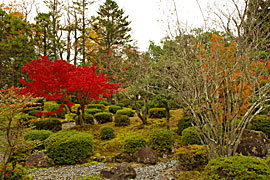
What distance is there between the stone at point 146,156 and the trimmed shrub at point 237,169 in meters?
2.40

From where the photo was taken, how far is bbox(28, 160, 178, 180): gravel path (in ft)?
13.8

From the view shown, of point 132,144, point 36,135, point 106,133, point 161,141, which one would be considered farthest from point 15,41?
point 161,141

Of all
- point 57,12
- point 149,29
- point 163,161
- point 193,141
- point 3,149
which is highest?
point 57,12

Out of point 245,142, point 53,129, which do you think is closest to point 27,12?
point 53,129

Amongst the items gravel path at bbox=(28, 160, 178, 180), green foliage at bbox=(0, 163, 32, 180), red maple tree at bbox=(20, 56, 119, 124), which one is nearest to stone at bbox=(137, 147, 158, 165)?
gravel path at bbox=(28, 160, 178, 180)

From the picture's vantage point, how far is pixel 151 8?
3961 millimetres

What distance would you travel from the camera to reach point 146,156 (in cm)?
507

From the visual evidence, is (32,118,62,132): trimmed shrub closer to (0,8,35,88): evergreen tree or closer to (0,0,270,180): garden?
(0,0,270,180): garden

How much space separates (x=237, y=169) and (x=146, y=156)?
2904 mm

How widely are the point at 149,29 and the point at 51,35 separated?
12.2m

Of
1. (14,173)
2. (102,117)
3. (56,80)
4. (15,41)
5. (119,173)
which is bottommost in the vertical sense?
→ (119,173)

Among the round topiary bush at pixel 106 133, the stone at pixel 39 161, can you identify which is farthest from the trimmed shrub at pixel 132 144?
the stone at pixel 39 161

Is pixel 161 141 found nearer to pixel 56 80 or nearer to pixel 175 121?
pixel 175 121

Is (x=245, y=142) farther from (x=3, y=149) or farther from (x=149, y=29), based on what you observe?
(x=3, y=149)
